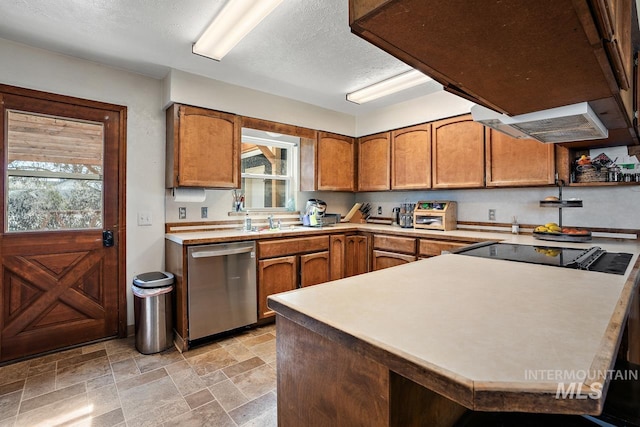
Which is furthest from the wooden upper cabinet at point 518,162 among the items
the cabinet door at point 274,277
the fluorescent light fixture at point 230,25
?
the fluorescent light fixture at point 230,25

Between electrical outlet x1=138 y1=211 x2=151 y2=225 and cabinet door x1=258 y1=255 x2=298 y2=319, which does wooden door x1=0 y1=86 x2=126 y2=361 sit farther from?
cabinet door x1=258 y1=255 x2=298 y2=319

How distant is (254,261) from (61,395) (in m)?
1.63

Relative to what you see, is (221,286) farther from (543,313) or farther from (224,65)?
(543,313)

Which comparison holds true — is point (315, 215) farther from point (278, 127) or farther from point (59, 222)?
point (59, 222)

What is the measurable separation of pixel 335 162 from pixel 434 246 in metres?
1.76

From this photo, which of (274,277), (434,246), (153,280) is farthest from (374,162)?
Answer: (153,280)

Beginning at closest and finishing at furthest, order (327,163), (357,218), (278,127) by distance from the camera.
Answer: (278,127), (327,163), (357,218)

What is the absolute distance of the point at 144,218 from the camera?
303cm

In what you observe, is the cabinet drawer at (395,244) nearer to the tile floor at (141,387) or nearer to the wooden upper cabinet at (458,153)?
the wooden upper cabinet at (458,153)

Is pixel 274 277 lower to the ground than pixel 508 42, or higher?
lower

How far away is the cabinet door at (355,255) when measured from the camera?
3.88 metres

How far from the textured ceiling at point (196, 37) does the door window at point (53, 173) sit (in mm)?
652

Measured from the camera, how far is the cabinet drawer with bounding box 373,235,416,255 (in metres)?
3.34

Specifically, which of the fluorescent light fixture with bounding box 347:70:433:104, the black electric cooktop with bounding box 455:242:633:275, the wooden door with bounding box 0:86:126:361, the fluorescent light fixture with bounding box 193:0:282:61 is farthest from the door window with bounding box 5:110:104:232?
the black electric cooktop with bounding box 455:242:633:275
